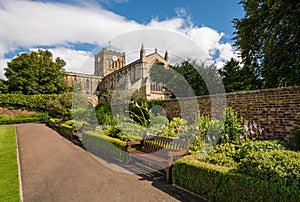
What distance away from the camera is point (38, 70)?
1188 inches

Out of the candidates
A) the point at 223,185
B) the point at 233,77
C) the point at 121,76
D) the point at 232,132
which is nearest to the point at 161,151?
the point at 232,132

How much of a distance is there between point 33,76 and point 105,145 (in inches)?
1091

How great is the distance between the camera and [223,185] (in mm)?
3332

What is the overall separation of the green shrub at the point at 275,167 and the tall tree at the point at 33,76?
31760mm

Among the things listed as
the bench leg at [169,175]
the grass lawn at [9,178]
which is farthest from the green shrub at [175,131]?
the grass lawn at [9,178]

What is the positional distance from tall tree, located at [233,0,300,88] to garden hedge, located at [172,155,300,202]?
7.28 metres

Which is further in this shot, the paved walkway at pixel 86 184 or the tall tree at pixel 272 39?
the tall tree at pixel 272 39

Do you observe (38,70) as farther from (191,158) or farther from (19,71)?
(191,158)

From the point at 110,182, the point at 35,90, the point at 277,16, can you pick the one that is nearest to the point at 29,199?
the point at 110,182

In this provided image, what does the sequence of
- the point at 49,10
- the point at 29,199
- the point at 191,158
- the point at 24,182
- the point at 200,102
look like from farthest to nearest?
the point at 200,102 < the point at 49,10 < the point at 24,182 < the point at 191,158 < the point at 29,199

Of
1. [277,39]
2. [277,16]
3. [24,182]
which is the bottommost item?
[24,182]

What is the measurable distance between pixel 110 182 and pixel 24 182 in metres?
2.07

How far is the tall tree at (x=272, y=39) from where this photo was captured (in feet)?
27.6

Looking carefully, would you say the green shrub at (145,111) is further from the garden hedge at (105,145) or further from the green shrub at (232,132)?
the green shrub at (232,132)
